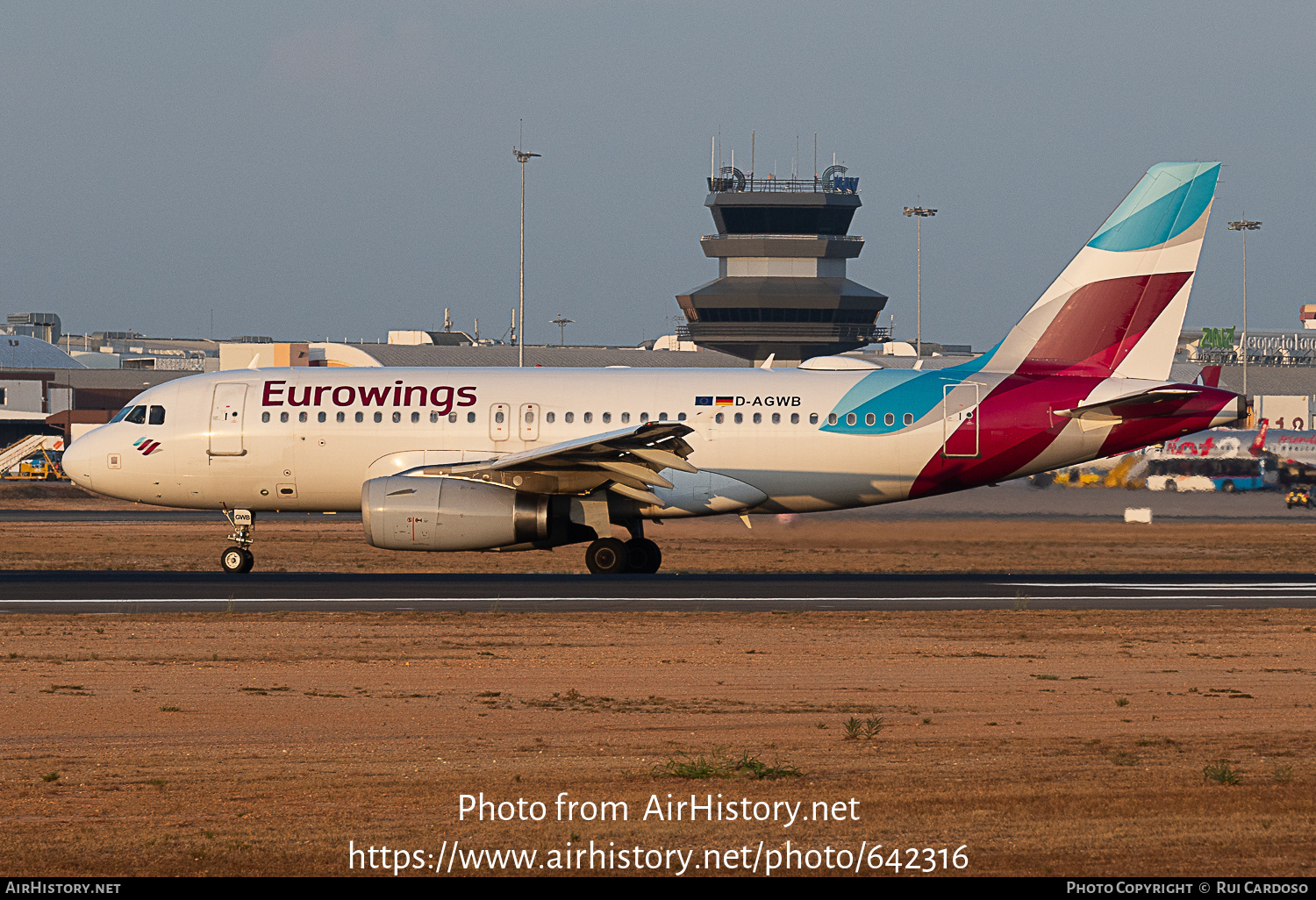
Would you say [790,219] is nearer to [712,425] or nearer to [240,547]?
[712,425]

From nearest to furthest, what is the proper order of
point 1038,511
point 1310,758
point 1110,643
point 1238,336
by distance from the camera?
1. point 1310,758
2. point 1110,643
3. point 1038,511
4. point 1238,336

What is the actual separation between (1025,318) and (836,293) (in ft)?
164

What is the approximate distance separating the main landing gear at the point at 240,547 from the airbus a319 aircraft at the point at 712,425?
0.05 meters

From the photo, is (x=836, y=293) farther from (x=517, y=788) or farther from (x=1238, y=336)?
(x=1238, y=336)

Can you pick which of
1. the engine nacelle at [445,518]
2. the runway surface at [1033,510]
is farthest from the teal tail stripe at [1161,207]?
the engine nacelle at [445,518]

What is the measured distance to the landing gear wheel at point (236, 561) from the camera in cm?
2542

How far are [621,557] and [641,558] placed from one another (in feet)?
1.44

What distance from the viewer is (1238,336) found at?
14238 cm

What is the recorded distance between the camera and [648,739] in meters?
10.9

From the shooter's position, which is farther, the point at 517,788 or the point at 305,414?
the point at 305,414

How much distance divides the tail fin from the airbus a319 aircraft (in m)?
→ 0.03

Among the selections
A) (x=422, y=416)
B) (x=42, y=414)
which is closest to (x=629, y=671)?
(x=422, y=416)

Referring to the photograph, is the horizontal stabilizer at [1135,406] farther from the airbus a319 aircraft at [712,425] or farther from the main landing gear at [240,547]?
the main landing gear at [240,547]

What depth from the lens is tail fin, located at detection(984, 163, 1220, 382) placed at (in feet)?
82.8
